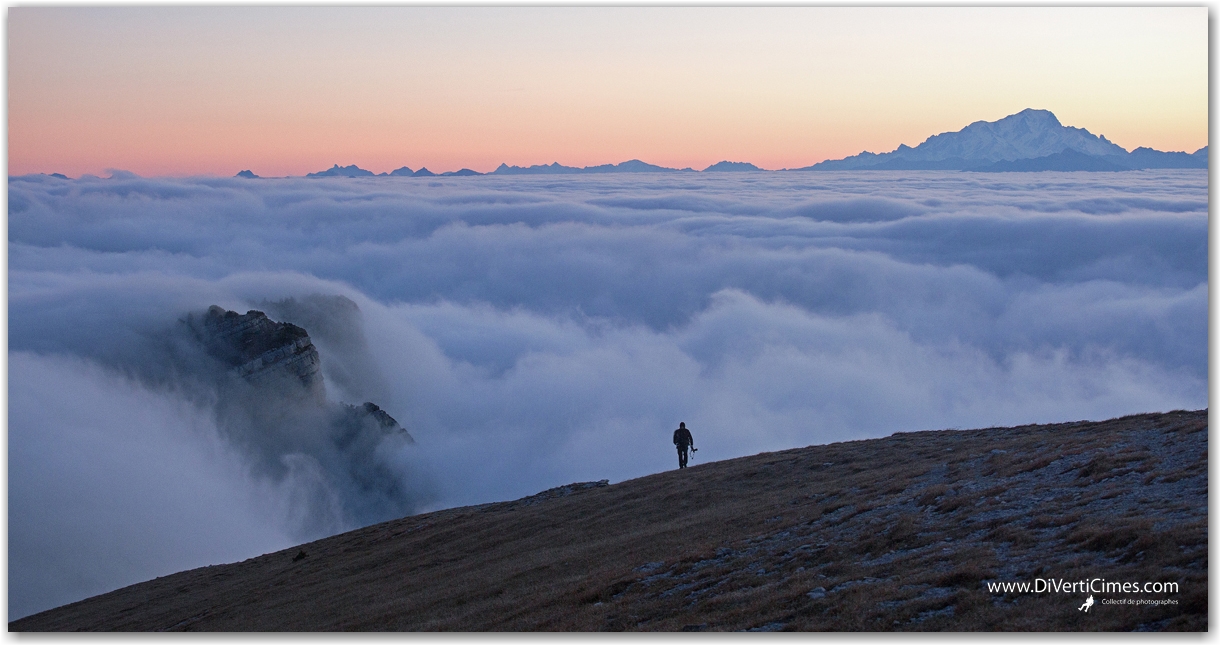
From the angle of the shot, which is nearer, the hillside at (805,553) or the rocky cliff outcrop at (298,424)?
the hillside at (805,553)

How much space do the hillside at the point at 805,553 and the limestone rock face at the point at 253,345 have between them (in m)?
39.9

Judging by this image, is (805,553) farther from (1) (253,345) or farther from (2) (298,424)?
(2) (298,424)

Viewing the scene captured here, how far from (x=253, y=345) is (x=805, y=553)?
202 feet

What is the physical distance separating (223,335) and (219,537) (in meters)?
19.6

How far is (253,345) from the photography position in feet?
219

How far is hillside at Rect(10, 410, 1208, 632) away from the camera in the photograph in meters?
11.2

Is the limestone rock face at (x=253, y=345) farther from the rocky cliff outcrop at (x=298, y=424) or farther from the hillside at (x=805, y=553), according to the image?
the hillside at (x=805, y=553)

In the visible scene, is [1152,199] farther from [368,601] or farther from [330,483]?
[330,483]

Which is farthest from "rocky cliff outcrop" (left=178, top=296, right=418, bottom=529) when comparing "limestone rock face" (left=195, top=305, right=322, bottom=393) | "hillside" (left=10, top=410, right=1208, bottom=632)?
"hillside" (left=10, top=410, right=1208, bottom=632)

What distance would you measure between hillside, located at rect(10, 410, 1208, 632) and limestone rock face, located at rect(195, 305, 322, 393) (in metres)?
39.9

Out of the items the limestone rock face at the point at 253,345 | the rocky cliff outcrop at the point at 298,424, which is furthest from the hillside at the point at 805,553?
the rocky cliff outcrop at the point at 298,424

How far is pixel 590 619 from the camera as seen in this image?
13320mm

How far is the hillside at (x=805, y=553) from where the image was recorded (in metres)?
11.2

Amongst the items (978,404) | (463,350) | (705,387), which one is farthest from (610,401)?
(978,404)
